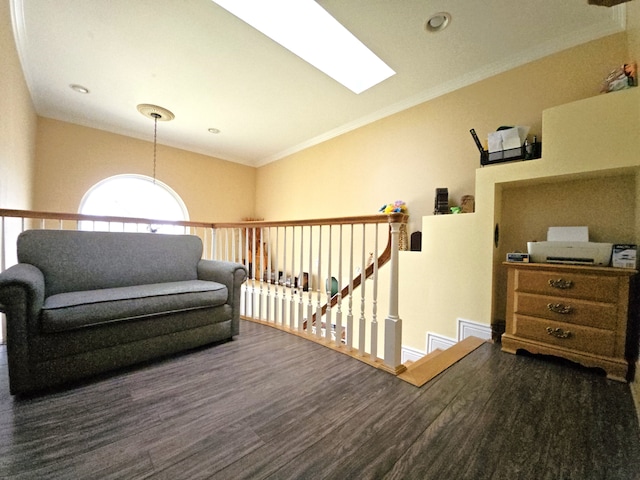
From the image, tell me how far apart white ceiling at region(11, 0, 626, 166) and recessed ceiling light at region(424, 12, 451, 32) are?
0.05m

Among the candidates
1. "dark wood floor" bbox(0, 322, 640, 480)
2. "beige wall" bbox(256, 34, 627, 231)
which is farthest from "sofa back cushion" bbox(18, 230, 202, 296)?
"beige wall" bbox(256, 34, 627, 231)

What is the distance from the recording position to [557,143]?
74.8 inches

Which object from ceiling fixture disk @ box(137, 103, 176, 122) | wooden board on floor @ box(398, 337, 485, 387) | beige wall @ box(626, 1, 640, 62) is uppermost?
ceiling fixture disk @ box(137, 103, 176, 122)

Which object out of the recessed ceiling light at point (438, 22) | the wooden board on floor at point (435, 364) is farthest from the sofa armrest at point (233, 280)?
the recessed ceiling light at point (438, 22)

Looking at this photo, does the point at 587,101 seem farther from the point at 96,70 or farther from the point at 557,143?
the point at 96,70

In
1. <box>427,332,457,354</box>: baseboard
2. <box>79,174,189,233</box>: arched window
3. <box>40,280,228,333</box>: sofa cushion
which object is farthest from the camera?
<box>79,174,189,233</box>: arched window

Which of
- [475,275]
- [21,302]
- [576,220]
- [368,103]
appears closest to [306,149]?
[368,103]

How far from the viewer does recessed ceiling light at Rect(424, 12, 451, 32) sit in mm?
1990

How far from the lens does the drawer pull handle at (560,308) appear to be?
5.60 feet

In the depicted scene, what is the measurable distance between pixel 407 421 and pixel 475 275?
158 cm

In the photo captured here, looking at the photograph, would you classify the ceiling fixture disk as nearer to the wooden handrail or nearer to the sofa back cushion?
the wooden handrail

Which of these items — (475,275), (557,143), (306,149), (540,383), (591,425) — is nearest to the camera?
(591,425)

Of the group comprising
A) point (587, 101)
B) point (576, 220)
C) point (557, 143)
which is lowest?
point (576, 220)

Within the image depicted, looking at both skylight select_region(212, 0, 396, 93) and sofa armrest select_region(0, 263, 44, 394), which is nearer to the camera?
sofa armrest select_region(0, 263, 44, 394)
